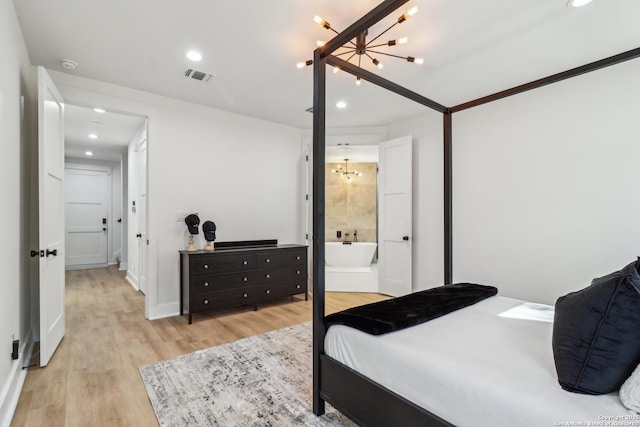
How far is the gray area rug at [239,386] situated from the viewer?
71.8 inches

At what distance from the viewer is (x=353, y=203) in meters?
7.17

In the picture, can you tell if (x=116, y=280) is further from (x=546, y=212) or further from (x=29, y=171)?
(x=546, y=212)

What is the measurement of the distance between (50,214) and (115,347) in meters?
1.28

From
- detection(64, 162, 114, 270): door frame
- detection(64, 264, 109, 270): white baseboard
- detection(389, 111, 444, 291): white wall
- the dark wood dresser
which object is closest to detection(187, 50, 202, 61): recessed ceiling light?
the dark wood dresser

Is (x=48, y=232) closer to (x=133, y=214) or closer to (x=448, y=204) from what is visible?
(x=133, y=214)

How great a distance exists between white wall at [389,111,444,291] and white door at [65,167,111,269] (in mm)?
6937

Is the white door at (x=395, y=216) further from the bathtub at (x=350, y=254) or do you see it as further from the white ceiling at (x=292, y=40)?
the bathtub at (x=350, y=254)

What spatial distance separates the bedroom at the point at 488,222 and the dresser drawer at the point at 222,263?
1.67 ft

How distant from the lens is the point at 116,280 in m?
5.65

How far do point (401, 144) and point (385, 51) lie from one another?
200 cm

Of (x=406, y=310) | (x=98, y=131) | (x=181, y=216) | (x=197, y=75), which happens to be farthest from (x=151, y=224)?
(x=406, y=310)

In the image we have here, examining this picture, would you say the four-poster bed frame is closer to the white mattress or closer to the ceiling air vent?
the white mattress

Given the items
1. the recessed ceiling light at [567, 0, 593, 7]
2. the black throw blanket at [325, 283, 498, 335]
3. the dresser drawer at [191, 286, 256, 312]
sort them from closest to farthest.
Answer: the black throw blanket at [325, 283, 498, 335]
the recessed ceiling light at [567, 0, 593, 7]
the dresser drawer at [191, 286, 256, 312]

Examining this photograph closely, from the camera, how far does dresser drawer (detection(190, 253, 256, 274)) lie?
137 inches
